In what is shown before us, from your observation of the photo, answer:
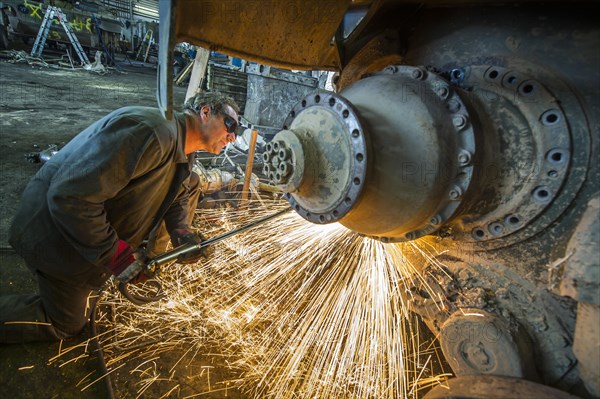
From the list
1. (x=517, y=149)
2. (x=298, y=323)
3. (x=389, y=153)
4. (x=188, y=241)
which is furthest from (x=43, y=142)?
(x=517, y=149)

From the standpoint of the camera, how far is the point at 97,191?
181 centimetres

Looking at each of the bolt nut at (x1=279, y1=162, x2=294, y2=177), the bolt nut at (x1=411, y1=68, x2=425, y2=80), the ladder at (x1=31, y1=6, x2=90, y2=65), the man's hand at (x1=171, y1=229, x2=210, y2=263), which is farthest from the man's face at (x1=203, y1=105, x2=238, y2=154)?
the ladder at (x1=31, y1=6, x2=90, y2=65)

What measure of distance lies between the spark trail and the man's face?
0.87m

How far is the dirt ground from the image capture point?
79.9 inches

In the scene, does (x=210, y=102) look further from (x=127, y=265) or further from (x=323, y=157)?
(x=323, y=157)

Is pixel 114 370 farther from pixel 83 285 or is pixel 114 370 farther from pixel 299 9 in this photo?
pixel 299 9

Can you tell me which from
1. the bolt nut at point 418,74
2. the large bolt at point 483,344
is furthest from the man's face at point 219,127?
the large bolt at point 483,344

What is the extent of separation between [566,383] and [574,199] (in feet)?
2.12

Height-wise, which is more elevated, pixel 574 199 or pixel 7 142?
pixel 574 199

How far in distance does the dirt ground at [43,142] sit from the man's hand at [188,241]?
2.40 ft

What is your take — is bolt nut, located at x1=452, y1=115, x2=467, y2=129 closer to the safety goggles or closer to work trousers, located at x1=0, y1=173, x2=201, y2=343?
the safety goggles

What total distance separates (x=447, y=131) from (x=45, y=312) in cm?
260

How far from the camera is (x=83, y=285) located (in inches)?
88.4

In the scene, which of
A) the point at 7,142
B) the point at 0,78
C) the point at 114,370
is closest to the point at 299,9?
the point at 114,370
